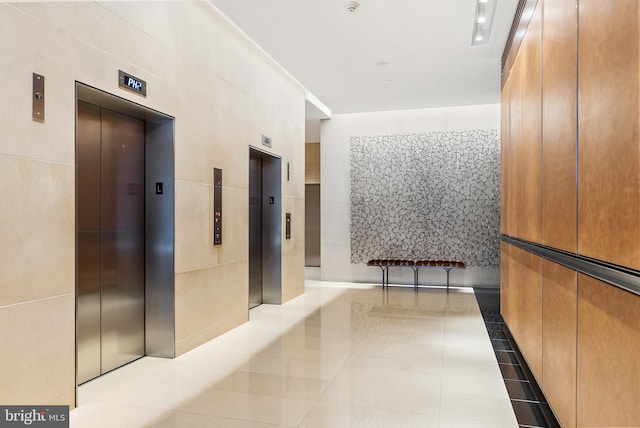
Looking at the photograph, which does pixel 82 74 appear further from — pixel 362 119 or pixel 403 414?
pixel 362 119

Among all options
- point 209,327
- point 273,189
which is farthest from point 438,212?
point 209,327

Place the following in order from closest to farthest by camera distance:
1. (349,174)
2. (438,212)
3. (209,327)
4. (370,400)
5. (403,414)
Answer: (403,414)
(370,400)
(209,327)
(438,212)
(349,174)

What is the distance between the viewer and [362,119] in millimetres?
9781

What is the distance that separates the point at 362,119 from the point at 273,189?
3.56 m

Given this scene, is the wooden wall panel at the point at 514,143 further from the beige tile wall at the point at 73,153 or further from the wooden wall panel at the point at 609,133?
the beige tile wall at the point at 73,153

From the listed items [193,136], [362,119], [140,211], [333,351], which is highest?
[362,119]

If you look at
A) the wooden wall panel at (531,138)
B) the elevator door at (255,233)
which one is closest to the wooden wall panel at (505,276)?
the wooden wall panel at (531,138)

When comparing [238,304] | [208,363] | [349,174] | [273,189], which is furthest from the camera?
[349,174]

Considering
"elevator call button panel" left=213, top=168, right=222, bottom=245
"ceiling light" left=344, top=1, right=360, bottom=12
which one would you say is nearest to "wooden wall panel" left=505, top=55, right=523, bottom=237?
"ceiling light" left=344, top=1, right=360, bottom=12

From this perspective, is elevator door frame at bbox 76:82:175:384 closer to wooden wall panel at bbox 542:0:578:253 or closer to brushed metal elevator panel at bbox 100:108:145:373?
brushed metal elevator panel at bbox 100:108:145:373

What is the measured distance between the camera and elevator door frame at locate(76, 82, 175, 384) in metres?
4.41

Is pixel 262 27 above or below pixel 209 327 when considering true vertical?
above

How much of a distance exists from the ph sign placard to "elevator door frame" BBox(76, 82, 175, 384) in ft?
1.37

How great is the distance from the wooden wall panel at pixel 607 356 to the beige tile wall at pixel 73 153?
11.1 feet
